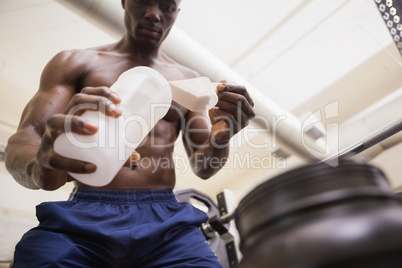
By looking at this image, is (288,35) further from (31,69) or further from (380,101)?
(31,69)

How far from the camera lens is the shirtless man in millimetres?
694

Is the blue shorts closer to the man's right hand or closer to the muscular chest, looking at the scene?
the man's right hand

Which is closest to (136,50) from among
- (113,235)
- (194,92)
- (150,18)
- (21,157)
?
(150,18)

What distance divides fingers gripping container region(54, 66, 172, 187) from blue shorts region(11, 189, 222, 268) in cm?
17

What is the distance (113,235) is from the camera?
2.52ft

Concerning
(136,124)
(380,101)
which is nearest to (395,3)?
(136,124)

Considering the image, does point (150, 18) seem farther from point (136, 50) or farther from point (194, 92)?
Result: point (194, 92)

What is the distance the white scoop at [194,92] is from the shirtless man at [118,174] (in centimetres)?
3

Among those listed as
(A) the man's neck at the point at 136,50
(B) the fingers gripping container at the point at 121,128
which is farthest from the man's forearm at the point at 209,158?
(A) the man's neck at the point at 136,50

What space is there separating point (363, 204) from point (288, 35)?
88.8 inches

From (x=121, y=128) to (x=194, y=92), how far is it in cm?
26

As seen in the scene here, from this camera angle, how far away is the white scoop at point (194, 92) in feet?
2.83

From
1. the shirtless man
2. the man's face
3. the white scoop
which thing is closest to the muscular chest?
the shirtless man

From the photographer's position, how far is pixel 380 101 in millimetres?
2707
